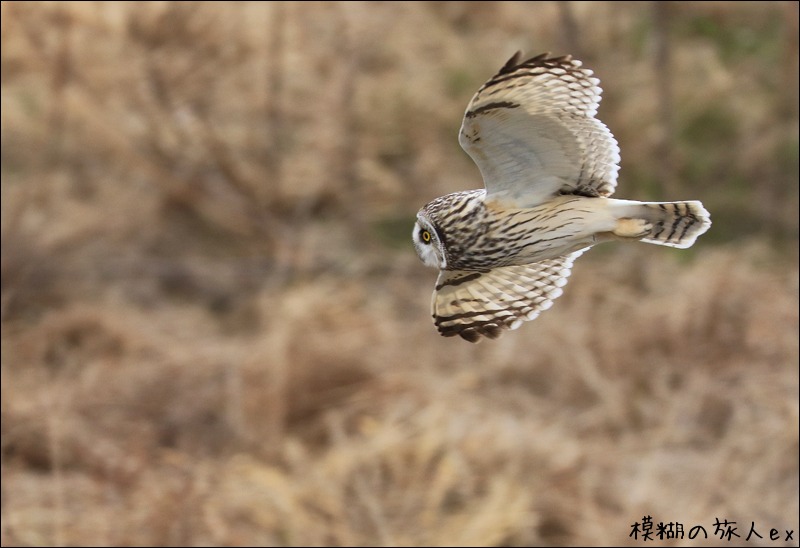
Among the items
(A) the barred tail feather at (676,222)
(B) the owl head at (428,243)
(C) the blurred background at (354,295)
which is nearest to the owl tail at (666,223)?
(A) the barred tail feather at (676,222)

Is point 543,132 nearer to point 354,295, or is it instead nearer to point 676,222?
point 676,222

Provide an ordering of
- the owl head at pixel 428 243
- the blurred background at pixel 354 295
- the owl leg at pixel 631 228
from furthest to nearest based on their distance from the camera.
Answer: the blurred background at pixel 354 295, the owl head at pixel 428 243, the owl leg at pixel 631 228

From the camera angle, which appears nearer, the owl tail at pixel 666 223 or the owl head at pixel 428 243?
the owl tail at pixel 666 223

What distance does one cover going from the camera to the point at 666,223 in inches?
79.4

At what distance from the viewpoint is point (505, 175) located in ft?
6.91

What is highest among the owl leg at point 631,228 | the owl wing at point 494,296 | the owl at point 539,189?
the owl at point 539,189

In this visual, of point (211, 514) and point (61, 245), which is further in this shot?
point (61, 245)

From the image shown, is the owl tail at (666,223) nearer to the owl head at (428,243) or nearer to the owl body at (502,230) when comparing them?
the owl body at (502,230)

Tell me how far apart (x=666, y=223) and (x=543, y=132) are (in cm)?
27

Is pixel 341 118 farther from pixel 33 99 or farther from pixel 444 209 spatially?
pixel 444 209

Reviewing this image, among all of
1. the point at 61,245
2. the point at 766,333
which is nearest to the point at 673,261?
the point at 766,333

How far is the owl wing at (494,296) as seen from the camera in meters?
2.27

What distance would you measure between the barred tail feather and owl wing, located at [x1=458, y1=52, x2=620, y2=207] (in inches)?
3.6

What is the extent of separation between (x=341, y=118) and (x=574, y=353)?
7.38ft
